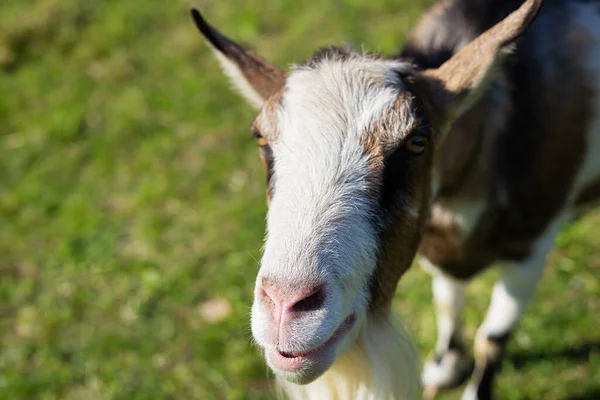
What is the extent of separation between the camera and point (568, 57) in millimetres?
3619

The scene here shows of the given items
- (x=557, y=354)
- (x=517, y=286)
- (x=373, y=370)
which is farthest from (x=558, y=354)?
(x=373, y=370)

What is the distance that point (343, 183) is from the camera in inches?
96.8

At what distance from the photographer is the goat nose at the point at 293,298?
7.25ft

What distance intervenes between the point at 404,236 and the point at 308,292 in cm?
65

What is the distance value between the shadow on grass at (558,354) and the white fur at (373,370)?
150 centimetres

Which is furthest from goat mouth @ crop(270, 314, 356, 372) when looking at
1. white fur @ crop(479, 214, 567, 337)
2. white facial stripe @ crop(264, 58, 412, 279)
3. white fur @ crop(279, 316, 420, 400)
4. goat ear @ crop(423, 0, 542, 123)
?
white fur @ crop(479, 214, 567, 337)

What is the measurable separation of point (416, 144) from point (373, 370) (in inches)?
37.1

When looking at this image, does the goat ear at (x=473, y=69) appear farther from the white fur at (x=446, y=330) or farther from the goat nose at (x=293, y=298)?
the white fur at (x=446, y=330)

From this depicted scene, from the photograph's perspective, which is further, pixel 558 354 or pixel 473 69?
pixel 558 354

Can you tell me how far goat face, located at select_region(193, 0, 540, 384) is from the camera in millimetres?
2279

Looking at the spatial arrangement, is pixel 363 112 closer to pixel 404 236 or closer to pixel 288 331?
pixel 404 236

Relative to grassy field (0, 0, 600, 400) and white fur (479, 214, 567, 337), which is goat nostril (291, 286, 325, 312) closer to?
white fur (479, 214, 567, 337)

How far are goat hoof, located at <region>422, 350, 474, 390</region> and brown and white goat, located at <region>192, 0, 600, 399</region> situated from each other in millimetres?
35

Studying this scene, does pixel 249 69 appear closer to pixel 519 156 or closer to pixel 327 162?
pixel 327 162
